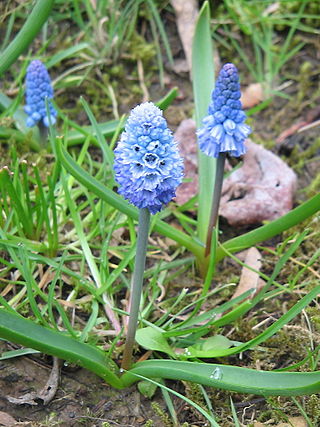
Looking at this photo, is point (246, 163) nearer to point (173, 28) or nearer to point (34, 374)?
point (173, 28)

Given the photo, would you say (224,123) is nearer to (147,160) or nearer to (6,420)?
(147,160)

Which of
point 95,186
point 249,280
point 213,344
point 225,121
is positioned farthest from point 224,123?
point 213,344

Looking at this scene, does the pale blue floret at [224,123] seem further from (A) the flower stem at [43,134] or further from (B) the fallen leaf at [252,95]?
(B) the fallen leaf at [252,95]

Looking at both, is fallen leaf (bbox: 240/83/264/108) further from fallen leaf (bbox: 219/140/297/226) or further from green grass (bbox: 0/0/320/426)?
fallen leaf (bbox: 219/140/297/226)

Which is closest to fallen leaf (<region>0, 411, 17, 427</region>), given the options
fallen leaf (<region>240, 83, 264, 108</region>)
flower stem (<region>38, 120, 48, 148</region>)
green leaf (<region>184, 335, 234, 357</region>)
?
green leaf (<region>184, 335, 234, 357</region>)

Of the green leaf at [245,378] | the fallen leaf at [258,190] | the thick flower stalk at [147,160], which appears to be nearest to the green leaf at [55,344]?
the green leaf at [245,378]
